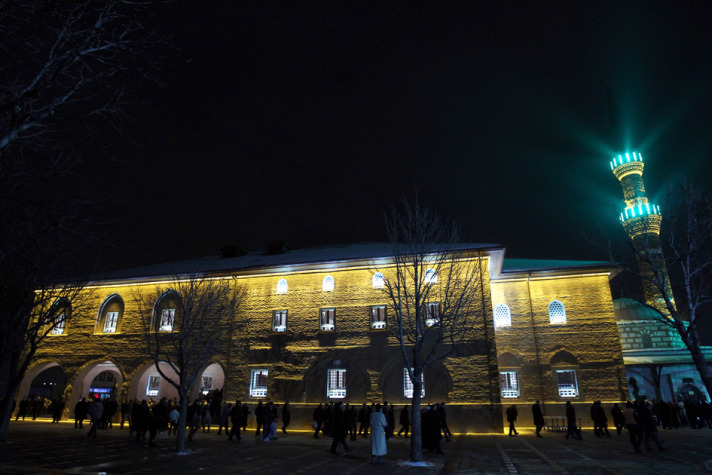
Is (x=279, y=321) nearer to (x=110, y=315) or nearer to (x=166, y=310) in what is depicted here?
(x=166, y=310)

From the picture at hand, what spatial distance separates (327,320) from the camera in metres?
24.8

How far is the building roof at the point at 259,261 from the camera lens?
2452 centimetres

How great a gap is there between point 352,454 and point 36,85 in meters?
13.2

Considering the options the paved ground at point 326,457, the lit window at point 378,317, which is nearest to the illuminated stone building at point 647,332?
the paved ground at point 326,457

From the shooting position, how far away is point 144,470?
1088 cm

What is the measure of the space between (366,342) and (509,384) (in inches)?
356

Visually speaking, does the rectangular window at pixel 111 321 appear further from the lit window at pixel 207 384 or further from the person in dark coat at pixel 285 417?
the person in dark coat at pixel 285 417

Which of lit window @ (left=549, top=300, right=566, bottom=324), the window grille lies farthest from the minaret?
the window grille

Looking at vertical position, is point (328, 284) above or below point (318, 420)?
above

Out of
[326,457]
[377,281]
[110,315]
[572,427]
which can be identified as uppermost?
[377,281]

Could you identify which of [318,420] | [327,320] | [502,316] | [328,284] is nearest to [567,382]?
[502,316]

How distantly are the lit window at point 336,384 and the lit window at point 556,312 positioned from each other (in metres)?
12.8

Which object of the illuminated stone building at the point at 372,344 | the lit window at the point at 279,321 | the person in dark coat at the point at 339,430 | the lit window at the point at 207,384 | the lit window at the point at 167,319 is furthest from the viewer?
the lit window at the point at 207,384

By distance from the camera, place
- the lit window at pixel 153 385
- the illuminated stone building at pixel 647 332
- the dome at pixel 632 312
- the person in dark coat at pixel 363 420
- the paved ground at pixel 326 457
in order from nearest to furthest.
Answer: the paved ground at pixel 326 457, the person in dark coat at pixel 363 420, the lit window at pixel 153 385, the illuminated stone building at pixel 647 332, the dome at pixel 632 312
